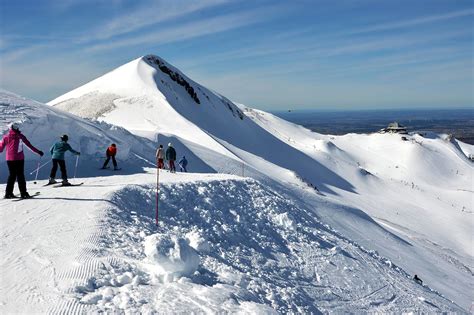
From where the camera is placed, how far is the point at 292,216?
559 inches

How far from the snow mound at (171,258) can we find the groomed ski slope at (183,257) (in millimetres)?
18

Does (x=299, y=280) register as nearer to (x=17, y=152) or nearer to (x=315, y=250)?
(x=315, y=250)

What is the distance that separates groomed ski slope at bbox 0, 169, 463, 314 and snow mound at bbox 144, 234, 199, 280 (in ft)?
0.06

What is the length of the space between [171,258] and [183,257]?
0.71 ft

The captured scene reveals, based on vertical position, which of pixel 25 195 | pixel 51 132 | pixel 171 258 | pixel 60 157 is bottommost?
pixel 171 258

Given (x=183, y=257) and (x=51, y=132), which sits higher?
(x=51, y=132)

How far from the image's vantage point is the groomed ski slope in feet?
19.9

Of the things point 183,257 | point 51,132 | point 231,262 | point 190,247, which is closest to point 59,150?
point 51,132

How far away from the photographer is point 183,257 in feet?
23.0

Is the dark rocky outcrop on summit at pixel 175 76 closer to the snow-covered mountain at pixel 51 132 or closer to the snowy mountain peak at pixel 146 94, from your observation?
the snowy mountain peak at pixel 146 94

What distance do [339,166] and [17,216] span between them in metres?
44.9

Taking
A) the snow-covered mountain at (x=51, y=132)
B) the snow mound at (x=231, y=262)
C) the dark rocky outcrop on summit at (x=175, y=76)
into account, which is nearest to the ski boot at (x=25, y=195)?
the snow mound at (x=231, y=262)

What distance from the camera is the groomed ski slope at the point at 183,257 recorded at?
6.07 metres

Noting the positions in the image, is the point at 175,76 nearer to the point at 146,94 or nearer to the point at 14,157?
the point at 146,94
